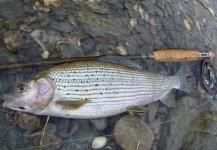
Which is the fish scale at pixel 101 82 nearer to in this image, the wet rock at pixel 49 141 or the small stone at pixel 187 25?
the wet rock at pixel 49 141

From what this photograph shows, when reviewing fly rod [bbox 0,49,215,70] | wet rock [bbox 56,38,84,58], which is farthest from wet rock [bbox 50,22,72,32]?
fly rod [bbox 0,49,215,70]

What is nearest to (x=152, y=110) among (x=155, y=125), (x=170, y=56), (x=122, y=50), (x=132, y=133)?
(x=155, y=125)

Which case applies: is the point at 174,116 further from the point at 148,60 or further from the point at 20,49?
the point at 20,49

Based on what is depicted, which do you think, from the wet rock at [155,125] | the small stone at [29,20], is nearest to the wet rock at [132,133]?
the wet rock at [155,125]

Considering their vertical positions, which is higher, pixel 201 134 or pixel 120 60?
pixel 120 60

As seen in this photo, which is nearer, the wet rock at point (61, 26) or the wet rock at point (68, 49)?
the wet rock at point (68, 49)

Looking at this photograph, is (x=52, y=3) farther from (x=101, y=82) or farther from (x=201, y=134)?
(x=201, y=134)

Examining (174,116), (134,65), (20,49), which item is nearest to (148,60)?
(134,65)
